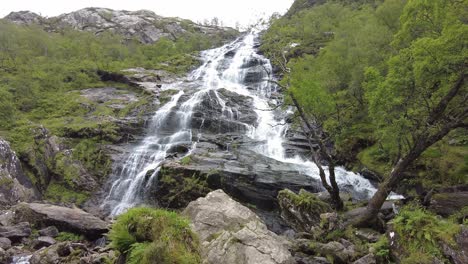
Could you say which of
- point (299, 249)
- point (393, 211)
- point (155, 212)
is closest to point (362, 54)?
point (393, 211)

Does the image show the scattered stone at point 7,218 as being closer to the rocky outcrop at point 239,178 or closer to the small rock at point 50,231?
the small rock at point 50,231

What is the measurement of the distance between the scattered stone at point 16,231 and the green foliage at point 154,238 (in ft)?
33.6

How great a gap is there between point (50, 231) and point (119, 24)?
8288 cm

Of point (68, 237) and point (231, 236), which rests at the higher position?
point (231, 236)

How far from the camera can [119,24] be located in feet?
295

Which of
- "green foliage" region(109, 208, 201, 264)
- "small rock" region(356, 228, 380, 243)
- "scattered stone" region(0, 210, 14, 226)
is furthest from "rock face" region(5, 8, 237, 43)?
"green foliage" region(109, 208, 201, 264)

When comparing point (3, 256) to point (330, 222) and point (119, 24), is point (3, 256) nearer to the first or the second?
point (330, 222)

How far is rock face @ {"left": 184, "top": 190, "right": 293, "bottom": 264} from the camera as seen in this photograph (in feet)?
29.0

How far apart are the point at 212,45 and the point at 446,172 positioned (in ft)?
204

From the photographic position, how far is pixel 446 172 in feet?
60.5

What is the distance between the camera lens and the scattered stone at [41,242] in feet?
48.5

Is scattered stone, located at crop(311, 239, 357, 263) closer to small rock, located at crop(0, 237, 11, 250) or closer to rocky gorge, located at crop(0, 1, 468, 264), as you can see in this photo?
rocky gorge, located at crop(0, 1, 468, 264)

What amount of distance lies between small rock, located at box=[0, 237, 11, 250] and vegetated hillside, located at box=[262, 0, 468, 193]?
13805 mm

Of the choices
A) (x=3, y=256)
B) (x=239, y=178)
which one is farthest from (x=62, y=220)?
(x=239, y=178)
